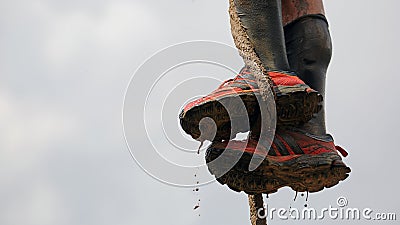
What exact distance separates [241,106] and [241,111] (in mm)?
24

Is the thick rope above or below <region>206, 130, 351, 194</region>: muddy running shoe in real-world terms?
above

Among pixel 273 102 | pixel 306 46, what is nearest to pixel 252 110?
pixel 273 102

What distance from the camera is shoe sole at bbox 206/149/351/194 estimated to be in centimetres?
296

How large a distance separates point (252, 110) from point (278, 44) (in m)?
0.37

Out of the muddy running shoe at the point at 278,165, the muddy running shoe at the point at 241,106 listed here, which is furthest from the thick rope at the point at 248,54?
the muddy running shoe at the point at 278,165

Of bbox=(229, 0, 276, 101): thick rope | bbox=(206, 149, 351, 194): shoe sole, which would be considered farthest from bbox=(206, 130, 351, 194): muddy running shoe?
bbox=(229, 0, 276, 101): thick rope

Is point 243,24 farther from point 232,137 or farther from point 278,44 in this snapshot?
point 232,137

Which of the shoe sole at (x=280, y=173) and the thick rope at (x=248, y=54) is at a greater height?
Answer: the thick rope at (x=248, y=54)

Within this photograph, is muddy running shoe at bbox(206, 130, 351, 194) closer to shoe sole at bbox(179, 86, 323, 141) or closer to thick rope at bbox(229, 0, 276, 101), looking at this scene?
shoe sole at bbox(179, 86, 323, 141)

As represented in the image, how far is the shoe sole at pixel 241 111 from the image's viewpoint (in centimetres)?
289

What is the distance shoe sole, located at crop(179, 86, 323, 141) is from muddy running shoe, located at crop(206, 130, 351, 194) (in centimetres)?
7

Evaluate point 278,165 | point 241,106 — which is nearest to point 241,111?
point 241,106

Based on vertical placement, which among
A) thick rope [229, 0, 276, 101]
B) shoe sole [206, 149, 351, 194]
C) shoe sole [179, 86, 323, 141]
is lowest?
shoe sole [206, 149, 351, 194]

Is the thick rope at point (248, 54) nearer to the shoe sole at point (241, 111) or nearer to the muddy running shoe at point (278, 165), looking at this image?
the shoe sole at point (241, 111)
